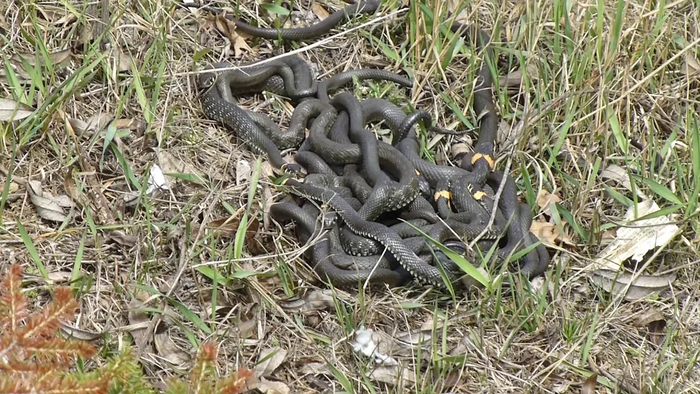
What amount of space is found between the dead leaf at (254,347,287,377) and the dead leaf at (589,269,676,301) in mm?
2192

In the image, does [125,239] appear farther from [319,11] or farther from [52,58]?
[319,11]

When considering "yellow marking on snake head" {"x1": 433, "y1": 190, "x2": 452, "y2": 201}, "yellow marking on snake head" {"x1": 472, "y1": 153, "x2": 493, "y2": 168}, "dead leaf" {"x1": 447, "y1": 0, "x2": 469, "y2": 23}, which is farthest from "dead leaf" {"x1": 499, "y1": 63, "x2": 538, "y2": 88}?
"yellow marking on snake head" {"x1": 433, "y1": 190, "x2": 452, "y2": 201}

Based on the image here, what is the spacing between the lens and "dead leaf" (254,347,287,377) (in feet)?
15.6

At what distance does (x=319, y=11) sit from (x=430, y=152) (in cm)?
196

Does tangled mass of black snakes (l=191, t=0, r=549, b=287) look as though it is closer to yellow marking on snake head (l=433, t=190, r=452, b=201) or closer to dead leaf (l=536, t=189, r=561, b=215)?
yellow marking on snake head (l=433, t=190, r=452, b=201)

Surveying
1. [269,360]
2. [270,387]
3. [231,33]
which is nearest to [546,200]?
[269,360]

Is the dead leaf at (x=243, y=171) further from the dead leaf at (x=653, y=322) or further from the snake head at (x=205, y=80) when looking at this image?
the dead leaf at (x=653, y=322)

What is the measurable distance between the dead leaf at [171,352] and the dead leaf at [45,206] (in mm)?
1241

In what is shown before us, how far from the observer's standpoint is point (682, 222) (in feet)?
18.4

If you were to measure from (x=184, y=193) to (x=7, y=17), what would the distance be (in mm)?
2142

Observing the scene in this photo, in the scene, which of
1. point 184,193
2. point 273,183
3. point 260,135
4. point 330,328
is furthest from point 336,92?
point 330,328

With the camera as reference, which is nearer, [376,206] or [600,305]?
[600,305]

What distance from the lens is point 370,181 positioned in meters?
6.20

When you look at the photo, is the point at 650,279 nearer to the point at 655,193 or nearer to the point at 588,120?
the point at 655,193
